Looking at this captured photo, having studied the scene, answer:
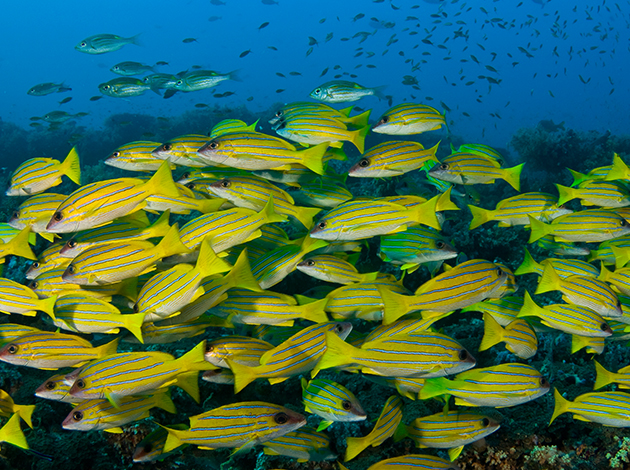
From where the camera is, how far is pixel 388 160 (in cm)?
345

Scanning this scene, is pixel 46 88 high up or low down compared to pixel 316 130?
down

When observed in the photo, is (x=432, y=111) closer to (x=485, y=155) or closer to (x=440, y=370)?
(x=485, y=155)

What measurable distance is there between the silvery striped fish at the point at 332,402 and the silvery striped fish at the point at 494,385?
55cm

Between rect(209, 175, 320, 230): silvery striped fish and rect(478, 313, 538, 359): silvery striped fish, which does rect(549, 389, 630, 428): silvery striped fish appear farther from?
rect(209, 175, 320, 230): silvery striped fish

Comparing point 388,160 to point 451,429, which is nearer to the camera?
point 451,429

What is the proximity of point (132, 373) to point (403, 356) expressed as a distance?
69.9 inches

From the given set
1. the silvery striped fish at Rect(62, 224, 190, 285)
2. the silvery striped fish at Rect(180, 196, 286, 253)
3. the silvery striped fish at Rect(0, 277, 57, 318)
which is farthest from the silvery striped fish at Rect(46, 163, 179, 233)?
the silvery striped fish at Rect(0, 277, 57, 318)

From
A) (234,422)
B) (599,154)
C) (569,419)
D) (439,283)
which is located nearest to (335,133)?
(439,283)

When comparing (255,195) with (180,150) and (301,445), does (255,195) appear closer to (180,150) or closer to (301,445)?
(180,150)

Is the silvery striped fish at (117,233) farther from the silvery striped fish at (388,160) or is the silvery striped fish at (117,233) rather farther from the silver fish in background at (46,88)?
the silver fish in background at (46,88)

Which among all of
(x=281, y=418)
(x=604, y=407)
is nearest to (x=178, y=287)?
(x=281, y=418)

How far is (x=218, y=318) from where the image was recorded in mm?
2939

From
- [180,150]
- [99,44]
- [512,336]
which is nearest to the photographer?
[512,336]

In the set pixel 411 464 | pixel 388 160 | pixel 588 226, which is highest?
pixel 388 160
